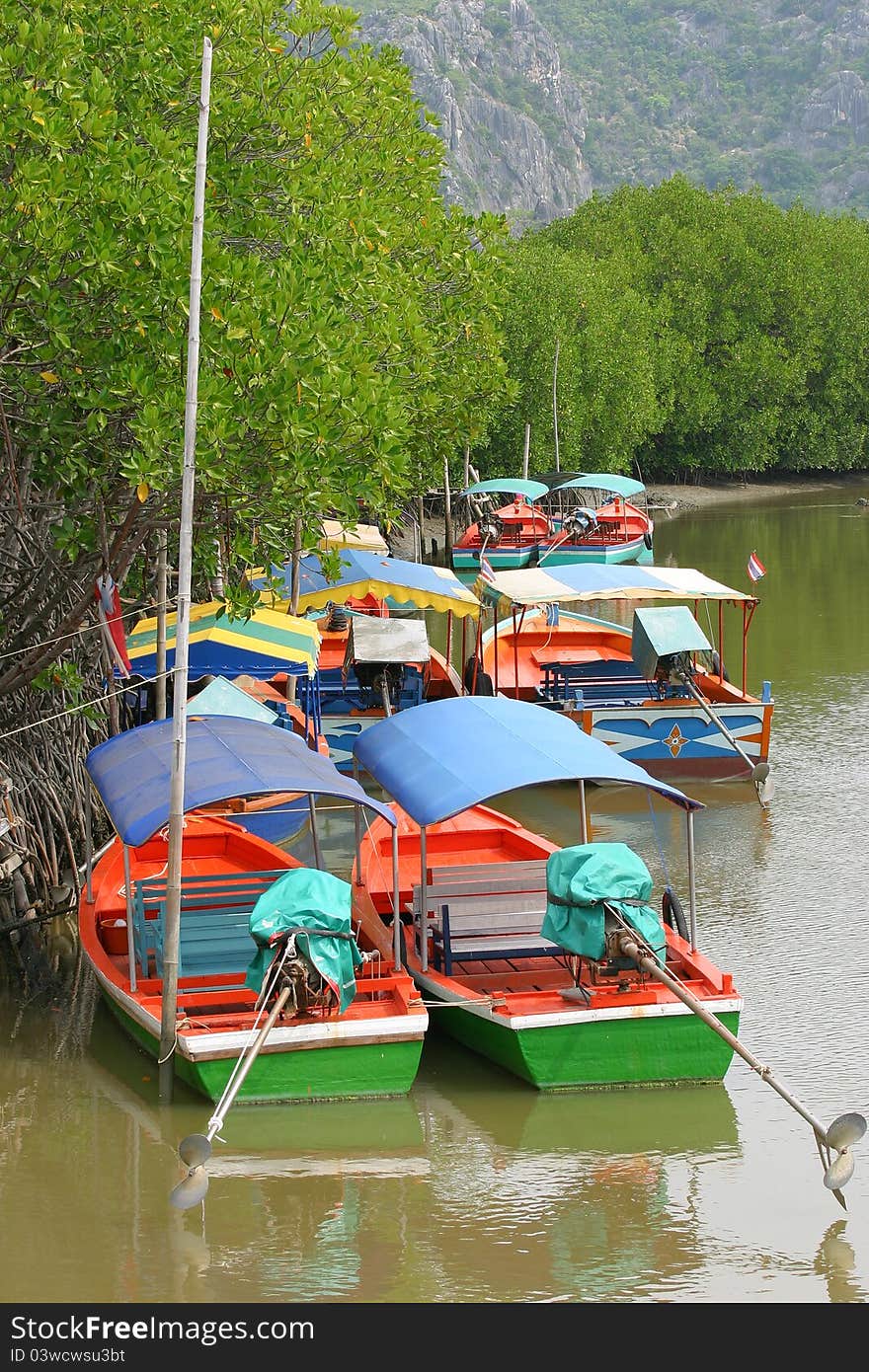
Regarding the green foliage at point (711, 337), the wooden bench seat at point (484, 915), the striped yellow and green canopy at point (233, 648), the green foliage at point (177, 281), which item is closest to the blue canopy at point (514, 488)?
the green foliage at point (711, 337)

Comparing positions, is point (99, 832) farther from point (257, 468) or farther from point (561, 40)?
point (561, 40)

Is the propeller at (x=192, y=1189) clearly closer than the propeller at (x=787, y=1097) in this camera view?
Yes

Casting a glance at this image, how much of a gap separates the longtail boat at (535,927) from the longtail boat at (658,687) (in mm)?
6828

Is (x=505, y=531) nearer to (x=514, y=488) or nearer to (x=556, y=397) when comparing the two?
(x=514, y=488)

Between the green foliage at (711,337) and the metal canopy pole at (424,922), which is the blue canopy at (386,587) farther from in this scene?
the green foliage at (711,337)

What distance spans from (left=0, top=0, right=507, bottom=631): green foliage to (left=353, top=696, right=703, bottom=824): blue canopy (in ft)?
6.47

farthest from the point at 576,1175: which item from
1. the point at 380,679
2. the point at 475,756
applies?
the point at 380,679

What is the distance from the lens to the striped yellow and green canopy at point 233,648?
706 inches

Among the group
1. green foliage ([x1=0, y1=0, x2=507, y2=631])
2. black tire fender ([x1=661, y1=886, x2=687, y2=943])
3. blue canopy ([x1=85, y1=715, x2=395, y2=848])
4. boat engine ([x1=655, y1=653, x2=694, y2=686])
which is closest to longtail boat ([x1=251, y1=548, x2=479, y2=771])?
boat engine ([x1=655, y1=653, x2=694, y2=686])

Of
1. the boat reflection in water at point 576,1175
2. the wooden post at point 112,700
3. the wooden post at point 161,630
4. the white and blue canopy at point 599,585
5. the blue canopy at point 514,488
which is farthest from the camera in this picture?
the blue canopy at point 514,488

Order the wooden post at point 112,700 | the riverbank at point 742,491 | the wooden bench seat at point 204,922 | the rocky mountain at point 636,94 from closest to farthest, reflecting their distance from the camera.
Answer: the wooden bench seat at point 204,922, the wooden post at point 112,700, the riverbank at point 742,491, the rocky mountain at point 636,94

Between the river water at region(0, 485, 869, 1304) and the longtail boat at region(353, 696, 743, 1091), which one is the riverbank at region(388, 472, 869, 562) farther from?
the river water at region(0, 485, 869, 1304)

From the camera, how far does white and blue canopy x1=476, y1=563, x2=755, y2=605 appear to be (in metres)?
21.7
